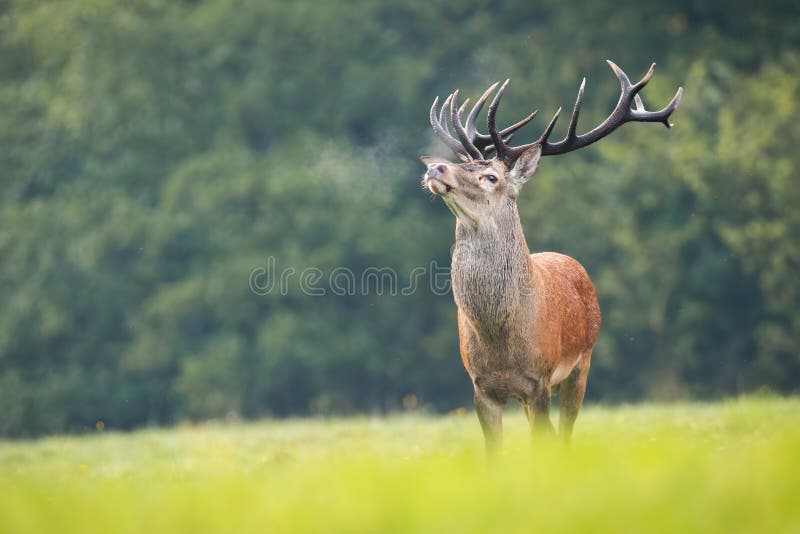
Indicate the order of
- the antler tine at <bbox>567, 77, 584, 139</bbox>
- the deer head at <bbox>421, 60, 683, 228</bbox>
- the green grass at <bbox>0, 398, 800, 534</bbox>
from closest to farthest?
1. the green grass at <bbox>0, 398, 800, 534</bbox>
2. the deer head at <bbox>421, 60, 683, 228</bbox>
3. the antler tine at <bbox>567, 77, 584, 139</bbox>

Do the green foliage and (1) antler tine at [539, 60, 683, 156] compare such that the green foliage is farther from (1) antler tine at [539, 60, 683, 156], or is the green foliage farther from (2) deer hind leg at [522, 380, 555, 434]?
(2) deer hind leg at [522, 380, 555, 434]

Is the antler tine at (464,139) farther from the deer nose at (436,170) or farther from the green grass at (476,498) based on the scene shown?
the green grass at (476,498)

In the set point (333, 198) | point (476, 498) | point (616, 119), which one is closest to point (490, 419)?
point (616, 119)

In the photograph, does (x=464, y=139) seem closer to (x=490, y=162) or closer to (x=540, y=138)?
(x=490, y=162)

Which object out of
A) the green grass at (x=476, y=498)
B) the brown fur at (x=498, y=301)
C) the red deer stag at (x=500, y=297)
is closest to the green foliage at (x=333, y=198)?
the red deer stag at (x=500, y=297)

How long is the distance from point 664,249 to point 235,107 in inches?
409

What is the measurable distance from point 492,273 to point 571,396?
4.05 ft

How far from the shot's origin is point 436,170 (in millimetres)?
6062

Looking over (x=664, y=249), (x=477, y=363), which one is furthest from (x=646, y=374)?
(x=477, y=363)

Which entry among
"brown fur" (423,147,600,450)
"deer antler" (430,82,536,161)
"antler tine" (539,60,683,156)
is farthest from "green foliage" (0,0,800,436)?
"brown fur" (423,147,600,450)

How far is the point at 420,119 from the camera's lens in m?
25.3

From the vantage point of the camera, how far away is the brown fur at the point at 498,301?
6.02 metres

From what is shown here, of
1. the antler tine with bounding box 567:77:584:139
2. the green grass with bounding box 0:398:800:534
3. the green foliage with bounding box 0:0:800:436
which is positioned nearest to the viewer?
the green grass with bounding box 0:398:800:534

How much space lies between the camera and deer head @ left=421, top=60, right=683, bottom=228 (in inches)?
242
